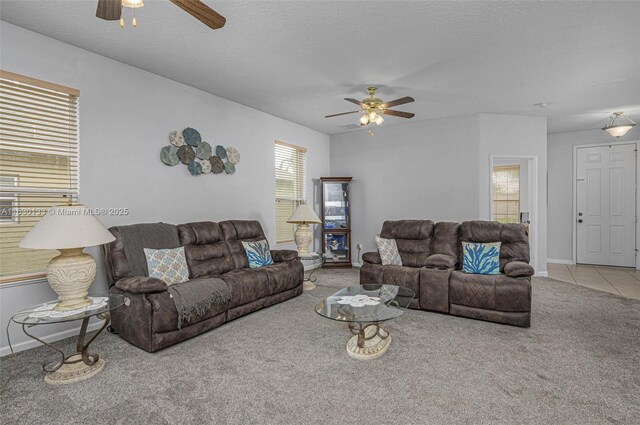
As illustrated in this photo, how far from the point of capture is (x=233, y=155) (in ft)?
15.4

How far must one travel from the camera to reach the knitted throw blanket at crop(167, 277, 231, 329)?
283 cm

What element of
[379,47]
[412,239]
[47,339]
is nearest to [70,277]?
[47,339]

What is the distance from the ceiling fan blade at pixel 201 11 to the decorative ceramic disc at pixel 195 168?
242 centimetres

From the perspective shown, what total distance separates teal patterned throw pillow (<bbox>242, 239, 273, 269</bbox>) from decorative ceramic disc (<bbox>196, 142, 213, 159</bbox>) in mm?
1237

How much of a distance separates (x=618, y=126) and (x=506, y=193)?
6.66ft

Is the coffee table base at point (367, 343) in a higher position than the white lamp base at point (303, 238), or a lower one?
lower

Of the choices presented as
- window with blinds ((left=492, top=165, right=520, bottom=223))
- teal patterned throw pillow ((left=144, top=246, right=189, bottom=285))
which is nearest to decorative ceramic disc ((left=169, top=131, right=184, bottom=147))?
teal patterned throw pillow ((left=144, top=246, right=189, bottom=285))

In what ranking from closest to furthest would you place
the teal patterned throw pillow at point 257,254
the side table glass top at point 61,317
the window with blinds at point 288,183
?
the side table glass top at point 61,317 < the teal patterned throw pillow at point 257,254 < the window with blinds at point 288,183

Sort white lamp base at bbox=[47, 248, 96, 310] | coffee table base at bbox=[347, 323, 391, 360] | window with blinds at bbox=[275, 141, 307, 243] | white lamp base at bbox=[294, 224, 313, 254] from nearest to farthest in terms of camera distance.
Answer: white lamp base at bbox=[47, 248, 96, 310] → coffee table base at bbox=[347, 323, 391, 360] → white lamp base at bbox=[294, 224, 313, 254] → window with blinds at bbox=[275, 141, 307, 243]

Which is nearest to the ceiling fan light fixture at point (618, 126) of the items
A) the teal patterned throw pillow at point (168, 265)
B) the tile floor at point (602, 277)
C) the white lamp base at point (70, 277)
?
the tile floor at point (602, 277)

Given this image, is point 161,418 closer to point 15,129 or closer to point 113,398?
point 113,398

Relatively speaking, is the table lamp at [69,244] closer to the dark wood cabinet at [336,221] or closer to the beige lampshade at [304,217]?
the beige lampshade at [304,217]

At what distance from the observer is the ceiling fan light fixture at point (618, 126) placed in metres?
5.41

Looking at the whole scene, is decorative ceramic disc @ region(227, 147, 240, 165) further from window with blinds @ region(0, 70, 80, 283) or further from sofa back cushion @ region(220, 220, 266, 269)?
window with blinds @ region(0, 70, 80, 283)
